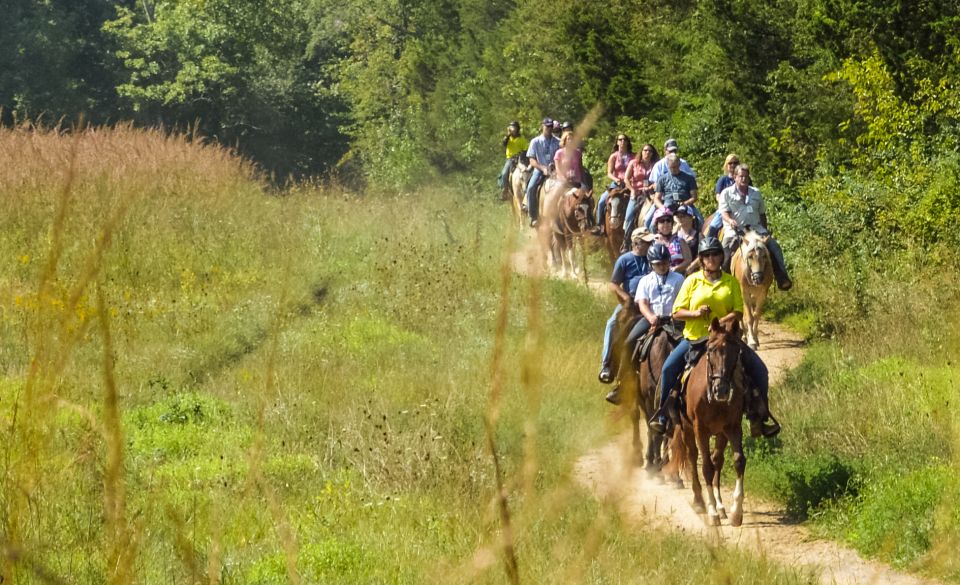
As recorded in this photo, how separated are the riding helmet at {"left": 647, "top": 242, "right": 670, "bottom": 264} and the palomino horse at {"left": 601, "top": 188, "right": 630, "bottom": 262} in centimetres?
954

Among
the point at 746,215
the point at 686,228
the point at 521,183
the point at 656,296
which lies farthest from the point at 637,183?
the point at 656,296

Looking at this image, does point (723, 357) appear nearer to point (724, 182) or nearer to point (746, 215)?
point (746, 215)

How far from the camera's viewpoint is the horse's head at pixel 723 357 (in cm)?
1132

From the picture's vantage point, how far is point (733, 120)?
27.6m

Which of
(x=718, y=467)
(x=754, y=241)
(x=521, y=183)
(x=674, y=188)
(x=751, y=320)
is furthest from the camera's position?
(x=521, y=183)

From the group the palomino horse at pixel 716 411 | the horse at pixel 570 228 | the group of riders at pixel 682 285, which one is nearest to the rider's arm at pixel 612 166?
the horse at pixel 570 228

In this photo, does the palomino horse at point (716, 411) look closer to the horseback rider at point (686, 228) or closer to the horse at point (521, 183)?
the horseback rider at point (686, 228)

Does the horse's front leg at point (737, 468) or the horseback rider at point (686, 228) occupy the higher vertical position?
the horseback rider at point (686, 228)

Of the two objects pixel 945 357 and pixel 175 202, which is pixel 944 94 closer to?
pixel 945 357

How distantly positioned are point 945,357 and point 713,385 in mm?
5710

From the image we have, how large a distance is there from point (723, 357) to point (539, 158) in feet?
49.0

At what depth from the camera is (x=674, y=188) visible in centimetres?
2003

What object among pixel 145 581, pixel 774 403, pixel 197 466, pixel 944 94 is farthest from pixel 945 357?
pixel 145 581

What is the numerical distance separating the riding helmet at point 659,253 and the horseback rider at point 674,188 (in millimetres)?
6517
